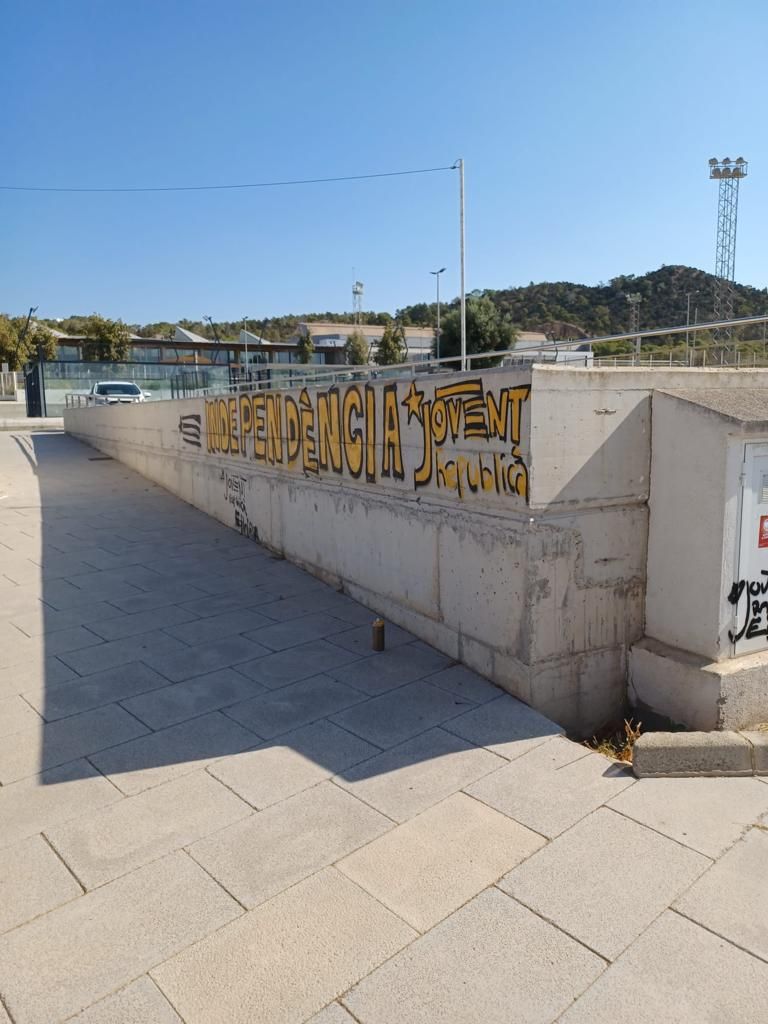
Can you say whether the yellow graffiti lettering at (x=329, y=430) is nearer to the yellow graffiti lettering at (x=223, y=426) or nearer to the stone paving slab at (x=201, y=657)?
the stone paving slab at (x=201, y=657)

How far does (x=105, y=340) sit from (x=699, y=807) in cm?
5806

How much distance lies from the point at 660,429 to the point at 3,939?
4.83 metres

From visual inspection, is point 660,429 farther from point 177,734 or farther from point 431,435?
point 177,734

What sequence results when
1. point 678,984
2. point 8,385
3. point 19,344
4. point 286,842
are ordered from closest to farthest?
1. point 678,984
2. point 286,842
3. point 8,385
4. point 19,344

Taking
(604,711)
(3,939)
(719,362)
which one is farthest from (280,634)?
(719,362)

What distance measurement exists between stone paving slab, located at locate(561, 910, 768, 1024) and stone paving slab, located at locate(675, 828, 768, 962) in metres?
0.08

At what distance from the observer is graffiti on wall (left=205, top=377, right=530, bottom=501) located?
513 cm

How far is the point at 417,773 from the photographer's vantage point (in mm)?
4168

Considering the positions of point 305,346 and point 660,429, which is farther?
point 305,346

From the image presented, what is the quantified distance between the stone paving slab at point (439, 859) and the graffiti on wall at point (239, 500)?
21.4 feet

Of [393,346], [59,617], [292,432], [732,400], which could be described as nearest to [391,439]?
[292,432]

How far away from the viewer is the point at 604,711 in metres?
5.38

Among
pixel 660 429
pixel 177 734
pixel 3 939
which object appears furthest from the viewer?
pixel 660 429

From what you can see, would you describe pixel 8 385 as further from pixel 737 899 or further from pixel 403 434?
pixel 737 899
